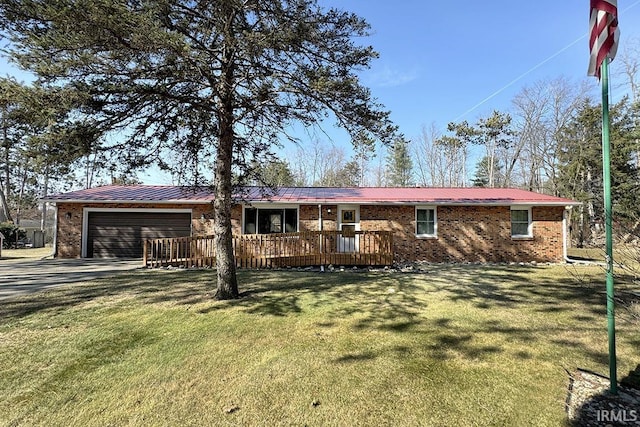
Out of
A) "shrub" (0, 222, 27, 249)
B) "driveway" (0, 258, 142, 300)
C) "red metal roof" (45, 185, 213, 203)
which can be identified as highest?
"red metal roof" (45, 185, 213, 203)

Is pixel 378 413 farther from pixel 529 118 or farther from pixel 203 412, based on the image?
pixel 529 118

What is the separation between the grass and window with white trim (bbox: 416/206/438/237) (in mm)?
5892

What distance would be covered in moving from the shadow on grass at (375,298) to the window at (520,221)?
376 centimetres

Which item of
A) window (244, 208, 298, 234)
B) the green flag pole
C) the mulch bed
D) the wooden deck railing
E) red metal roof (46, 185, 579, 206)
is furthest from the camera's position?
window (244, 208, 298, 234)

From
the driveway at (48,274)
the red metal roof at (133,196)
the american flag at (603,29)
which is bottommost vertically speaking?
the driveway at (48,274)

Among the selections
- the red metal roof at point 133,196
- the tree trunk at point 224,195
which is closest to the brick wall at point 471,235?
the red metal roof at point 133,196

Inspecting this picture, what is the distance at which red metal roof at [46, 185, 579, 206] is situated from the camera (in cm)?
1244

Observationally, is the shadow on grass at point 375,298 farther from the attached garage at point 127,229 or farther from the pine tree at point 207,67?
the attached garage at point 127,229

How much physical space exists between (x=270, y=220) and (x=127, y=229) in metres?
5.99

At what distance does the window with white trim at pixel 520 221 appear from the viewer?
12719 millimetres

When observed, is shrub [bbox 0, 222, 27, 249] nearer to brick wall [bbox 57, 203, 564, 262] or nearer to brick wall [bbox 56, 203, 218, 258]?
brick wall [bbox 56, 203, 218, 258]

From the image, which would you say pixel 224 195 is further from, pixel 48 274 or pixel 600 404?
pixel 48 274

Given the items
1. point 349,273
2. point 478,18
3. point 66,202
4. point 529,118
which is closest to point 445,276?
point 349,273

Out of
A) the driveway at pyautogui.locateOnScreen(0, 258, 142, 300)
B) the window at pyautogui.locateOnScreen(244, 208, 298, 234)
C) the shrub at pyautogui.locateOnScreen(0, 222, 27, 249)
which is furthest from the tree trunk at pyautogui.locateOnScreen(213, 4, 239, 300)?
the shrub at pyautogui.locateOnScreen(0, 222, 27, 249)
